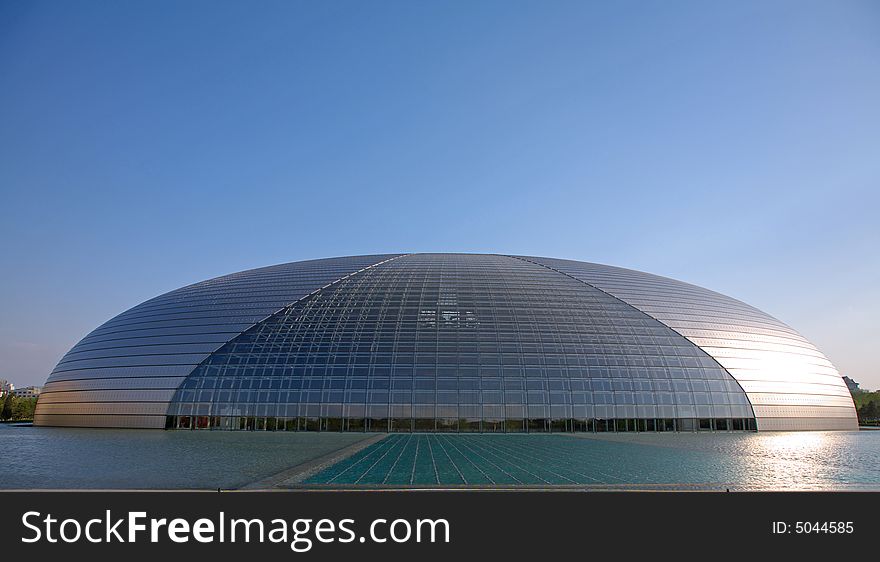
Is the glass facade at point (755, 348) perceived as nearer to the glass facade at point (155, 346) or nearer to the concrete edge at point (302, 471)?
the glass facade at point (155, 346)

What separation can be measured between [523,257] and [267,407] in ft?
107

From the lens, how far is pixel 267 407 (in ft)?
146

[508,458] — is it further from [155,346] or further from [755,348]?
[755,348]

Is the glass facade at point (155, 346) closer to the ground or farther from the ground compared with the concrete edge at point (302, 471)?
farther from the ground

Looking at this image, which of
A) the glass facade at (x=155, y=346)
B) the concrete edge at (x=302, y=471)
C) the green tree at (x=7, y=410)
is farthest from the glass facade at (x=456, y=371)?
the green tree at (x=7, y=410)

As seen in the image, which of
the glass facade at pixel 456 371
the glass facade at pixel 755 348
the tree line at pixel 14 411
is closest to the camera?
the glass facade at pixel 456 371

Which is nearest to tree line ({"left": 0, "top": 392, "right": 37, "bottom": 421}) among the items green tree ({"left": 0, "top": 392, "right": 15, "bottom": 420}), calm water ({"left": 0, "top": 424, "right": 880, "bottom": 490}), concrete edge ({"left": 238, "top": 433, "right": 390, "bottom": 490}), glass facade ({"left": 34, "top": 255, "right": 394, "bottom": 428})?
green tree ({"left": 0, "top": 392, "right": 15, "bottom": 420})

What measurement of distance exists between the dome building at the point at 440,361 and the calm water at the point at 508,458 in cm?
332

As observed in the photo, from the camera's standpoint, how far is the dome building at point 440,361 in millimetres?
44188

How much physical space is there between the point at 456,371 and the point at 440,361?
149 centimetres

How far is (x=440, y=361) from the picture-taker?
45594 mm

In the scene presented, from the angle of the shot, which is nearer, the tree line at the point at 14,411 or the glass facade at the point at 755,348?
the glass facade at the point at 755,348
